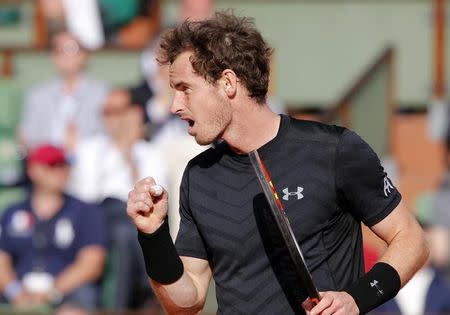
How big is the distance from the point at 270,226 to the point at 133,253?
4.67 metres

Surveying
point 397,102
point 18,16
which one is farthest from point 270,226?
point 18,16

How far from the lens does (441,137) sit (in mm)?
10164

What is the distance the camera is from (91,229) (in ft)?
29.0

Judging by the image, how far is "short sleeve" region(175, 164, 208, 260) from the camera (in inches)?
179

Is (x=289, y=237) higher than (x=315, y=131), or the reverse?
(x=315, y=131)

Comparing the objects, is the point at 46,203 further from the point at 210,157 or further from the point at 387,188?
the point at 387,188

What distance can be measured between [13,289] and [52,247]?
17.4 inches

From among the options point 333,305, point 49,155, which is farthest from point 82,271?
point 333,305

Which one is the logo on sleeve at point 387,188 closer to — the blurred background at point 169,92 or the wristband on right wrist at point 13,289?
the blurred background at point 169,92

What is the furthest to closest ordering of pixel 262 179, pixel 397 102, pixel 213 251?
pixel 397 102 < pixel 213 251 < pixel 262 179

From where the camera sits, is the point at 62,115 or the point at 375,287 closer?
the point at 375,287

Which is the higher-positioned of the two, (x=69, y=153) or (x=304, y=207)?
(x=304, y=207)

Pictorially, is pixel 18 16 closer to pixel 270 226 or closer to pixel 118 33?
pixel 118 33

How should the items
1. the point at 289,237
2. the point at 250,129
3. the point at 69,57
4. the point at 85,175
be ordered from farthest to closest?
the point at 69,57
the point at 85,175
the point at 250,129
the point at 289,237
